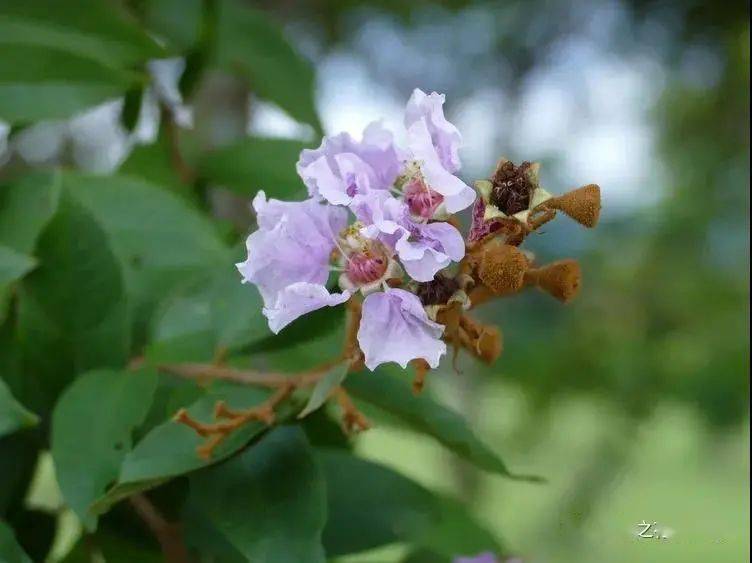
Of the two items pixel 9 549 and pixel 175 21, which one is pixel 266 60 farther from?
pixel 9 549

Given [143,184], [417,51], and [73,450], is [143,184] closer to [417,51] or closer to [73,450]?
[73,450]

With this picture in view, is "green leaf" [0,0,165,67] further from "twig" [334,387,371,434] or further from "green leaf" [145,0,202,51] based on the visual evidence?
"twig" [334,387,371,434]

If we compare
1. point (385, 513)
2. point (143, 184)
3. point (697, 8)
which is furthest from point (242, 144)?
point (697, 8)

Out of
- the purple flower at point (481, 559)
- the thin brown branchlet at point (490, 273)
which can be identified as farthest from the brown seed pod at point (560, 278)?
the purple flower at point (481, 559)

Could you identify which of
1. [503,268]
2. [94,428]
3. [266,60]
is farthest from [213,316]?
[266,60]

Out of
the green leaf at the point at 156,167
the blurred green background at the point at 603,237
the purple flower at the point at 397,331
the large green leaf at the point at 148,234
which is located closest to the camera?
the purple flower at the point at 397,331

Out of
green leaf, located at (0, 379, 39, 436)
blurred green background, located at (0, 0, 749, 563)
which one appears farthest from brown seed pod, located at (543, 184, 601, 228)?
blurred green background, located at (0, 0, 749, 563)

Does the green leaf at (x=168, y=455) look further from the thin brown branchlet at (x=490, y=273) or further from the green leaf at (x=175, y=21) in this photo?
the green leaf at (x=175, y=21)
